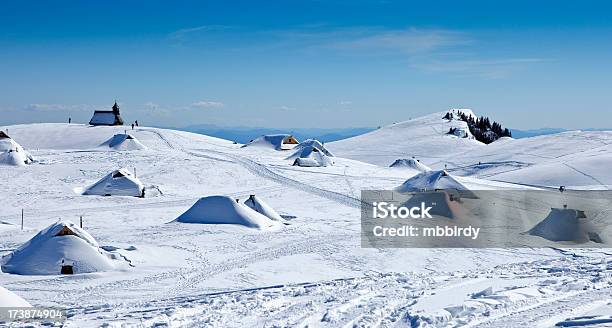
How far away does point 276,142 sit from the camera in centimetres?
8006

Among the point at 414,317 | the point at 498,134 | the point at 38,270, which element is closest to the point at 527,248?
A: the point at 414,317

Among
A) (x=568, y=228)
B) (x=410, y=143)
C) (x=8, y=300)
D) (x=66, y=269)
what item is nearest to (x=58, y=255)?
(x=66, y=269)

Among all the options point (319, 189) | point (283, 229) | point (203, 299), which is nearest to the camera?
point (203, 299)

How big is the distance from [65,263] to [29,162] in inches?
1436

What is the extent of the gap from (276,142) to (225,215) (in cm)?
5025

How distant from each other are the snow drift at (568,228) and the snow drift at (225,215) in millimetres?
12798

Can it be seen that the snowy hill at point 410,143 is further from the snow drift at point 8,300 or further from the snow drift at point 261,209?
the snow drift at point 8,300

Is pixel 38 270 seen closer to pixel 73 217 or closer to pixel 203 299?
pixel 203 299

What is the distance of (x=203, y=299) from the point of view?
1673 centimetres

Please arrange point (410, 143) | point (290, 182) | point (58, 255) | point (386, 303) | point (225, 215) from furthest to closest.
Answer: point (410, 143)
point (290, 182)
point (225, 215)
point (58, 255)
point (386, 303)

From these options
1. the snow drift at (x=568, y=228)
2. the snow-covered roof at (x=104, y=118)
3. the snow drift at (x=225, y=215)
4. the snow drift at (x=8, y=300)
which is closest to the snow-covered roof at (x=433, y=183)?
the snow drift at (x=568, y=228)

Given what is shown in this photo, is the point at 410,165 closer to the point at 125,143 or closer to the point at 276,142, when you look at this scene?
the point at 276,142

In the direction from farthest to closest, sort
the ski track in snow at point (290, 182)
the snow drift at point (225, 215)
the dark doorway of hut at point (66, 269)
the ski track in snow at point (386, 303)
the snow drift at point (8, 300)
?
the ski track in snow at point (290, 182) → the snow drift at point (225, 215) → the dark doorway of hut at point (66, 269) → the snow drift at point (8, 300) → the ski track in snow at point (386, 303)

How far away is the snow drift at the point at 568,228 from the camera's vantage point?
1083 inches
